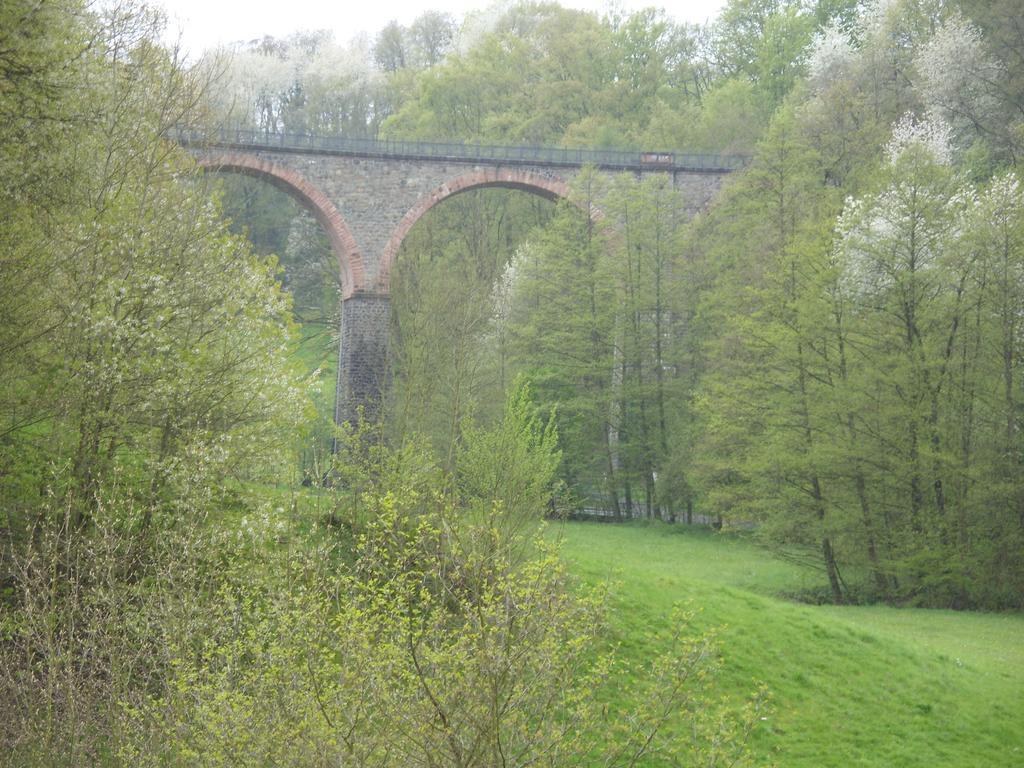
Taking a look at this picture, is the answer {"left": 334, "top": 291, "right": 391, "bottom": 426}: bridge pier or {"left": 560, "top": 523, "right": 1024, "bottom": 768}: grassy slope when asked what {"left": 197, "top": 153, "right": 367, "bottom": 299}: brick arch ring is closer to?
{"left": 334, "top": 291, "right": 391, "bottom": 426}: bridge pier

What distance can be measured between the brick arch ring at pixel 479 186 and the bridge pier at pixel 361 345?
112 centimetres

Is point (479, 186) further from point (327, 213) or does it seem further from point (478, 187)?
point (327, 213)

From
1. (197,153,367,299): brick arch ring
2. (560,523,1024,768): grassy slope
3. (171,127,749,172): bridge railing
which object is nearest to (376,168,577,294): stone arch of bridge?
(171,127,749,172): bridge railing

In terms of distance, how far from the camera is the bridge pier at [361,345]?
30922mm

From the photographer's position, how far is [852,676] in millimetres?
11070

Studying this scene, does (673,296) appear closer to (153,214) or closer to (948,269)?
(948,269)

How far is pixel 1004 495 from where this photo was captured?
16828 mm

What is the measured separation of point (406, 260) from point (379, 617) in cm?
2466

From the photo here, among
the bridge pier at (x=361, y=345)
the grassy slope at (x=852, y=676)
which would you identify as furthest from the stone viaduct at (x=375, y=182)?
the grassy slope at (x=852, y=676)

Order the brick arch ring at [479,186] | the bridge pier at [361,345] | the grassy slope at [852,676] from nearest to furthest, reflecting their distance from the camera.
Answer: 1. the grassy slope at [852,676]
2. the bridge pier at [361,345]
3. the brick arch ring at [479,186]

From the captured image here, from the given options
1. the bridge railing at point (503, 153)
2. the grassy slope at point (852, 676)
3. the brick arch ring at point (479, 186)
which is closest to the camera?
the grassy slope at point (852, 676)

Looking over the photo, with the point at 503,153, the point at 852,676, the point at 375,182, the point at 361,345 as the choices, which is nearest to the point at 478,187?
the point at 503,153

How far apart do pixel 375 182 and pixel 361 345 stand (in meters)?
4.98

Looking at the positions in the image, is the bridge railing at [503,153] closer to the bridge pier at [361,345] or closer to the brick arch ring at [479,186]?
the brick arch ring at [479,186]
